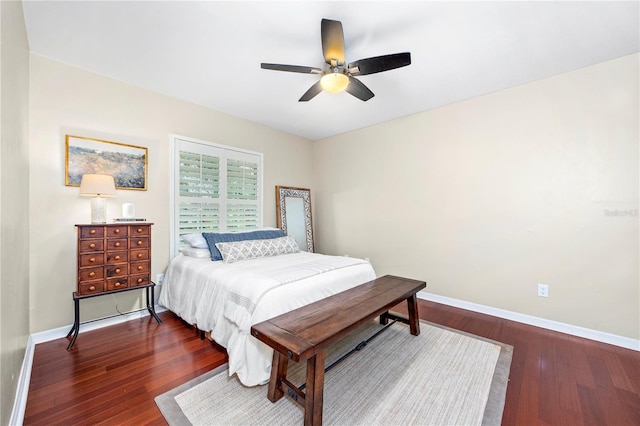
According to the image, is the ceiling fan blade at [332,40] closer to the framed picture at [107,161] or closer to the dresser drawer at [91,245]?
the framed picture at [107,161]

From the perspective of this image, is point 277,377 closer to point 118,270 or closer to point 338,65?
point 118,270

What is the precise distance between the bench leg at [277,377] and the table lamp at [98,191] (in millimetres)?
2138

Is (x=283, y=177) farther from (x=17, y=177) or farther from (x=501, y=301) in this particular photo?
(x=501, y=301)

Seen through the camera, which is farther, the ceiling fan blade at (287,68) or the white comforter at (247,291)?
the ceiling fan blade at (287,68)

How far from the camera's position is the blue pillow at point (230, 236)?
9.39 feet

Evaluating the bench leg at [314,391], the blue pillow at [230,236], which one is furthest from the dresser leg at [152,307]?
the bench leg at [314,391]

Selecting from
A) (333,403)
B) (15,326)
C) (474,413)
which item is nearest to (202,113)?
(15,326)

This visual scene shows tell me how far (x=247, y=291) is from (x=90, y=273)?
1566 mm

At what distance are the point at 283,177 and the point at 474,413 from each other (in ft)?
12.4

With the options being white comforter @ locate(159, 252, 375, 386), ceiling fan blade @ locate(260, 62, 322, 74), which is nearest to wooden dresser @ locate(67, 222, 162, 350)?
white comforter @ locate(159, 252, 375, 386)

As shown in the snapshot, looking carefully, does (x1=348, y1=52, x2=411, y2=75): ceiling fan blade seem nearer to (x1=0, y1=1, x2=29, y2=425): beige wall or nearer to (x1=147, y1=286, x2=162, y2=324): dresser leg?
(x1=0, y1=1, x2=29, y2=425): beige wall

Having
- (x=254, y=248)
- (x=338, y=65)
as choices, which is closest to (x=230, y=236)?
(x=254, y=248)

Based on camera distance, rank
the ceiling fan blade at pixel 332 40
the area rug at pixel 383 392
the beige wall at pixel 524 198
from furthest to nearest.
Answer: the beige wall at pixel 524 198
the ceiling fan blade at pixel 332 40
the area rug at pixel 383 392

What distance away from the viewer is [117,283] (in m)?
2.48
